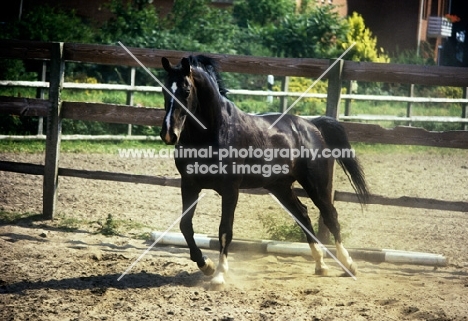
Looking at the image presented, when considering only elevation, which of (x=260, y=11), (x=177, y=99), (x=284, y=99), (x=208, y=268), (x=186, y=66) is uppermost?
(x=260, y=11)

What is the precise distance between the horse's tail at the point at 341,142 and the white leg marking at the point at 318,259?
0.79m

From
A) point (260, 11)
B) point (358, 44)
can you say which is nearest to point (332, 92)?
point (358, 44)

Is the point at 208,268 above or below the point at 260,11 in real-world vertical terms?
below

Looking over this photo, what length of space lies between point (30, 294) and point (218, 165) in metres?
1.77

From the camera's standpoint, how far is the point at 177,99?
5.61m

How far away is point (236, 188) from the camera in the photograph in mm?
6172

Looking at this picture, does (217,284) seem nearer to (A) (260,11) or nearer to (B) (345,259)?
(B) (345,259)

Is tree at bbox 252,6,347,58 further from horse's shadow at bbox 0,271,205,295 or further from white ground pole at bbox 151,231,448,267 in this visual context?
horse's shadow at bbox 0,271,205,295

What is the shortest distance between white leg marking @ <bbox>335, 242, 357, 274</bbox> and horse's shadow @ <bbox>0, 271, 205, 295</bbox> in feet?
4.18

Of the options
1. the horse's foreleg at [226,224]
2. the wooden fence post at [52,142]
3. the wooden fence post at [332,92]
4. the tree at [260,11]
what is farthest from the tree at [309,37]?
the horse's foreleg at [226,224]

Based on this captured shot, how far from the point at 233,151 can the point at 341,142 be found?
135 centimetres

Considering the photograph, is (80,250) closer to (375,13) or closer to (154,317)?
(154,317)

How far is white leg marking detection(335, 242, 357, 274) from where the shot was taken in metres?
6.55

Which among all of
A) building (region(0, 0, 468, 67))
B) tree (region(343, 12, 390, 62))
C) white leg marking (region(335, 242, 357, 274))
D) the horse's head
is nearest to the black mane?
the horse's head
